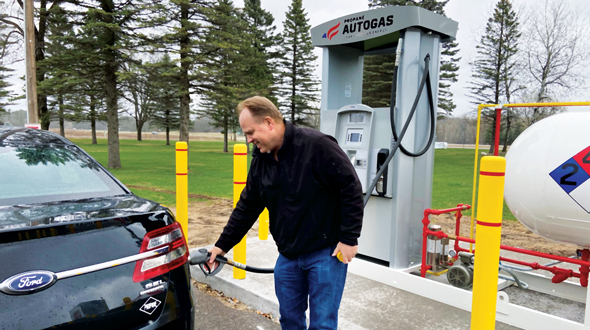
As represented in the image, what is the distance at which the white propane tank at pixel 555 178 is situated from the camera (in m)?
3.18

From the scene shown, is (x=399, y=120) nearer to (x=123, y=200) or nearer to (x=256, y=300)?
(x=256, y=300)

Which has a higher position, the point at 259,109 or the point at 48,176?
the point at 259,109

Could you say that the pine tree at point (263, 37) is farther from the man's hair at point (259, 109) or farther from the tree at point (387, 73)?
the man's hair at point (259, 109)

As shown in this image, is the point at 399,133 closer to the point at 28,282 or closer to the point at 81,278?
the point at 81,278

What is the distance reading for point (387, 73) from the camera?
87.8 feet

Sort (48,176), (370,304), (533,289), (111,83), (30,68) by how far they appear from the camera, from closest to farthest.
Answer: (48,176), (370,304), (533,289), (30,68), (111,83)

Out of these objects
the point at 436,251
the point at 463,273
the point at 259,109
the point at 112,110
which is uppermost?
the point at 112,110

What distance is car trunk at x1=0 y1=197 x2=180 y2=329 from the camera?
1588 mm

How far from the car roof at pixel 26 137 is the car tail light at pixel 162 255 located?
135cm

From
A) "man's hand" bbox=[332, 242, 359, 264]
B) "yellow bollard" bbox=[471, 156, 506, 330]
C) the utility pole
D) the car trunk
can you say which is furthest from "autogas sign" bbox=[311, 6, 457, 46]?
→ the utility pole

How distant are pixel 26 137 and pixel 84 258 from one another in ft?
5.16

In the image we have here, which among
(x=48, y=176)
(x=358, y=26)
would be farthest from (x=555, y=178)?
(x=48, y=176)

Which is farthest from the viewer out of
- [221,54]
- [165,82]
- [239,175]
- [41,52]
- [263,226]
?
[41,52]

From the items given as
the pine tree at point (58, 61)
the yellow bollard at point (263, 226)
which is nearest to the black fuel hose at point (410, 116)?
the yellow bollard at point (263, 226)
